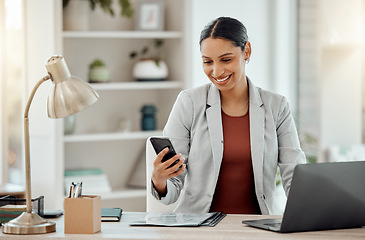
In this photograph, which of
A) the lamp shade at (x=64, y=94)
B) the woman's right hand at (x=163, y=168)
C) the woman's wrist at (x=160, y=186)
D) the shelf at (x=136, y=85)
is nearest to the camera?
the lamp shade at (x=64, y=94)

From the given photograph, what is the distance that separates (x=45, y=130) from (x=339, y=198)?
243 centimetres

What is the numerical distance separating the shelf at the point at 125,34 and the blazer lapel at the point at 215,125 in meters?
1.66

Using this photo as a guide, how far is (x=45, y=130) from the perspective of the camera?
3969mm

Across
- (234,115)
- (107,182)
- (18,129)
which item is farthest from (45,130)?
(234,115)

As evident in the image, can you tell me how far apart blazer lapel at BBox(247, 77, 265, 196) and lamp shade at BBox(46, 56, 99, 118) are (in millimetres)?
888

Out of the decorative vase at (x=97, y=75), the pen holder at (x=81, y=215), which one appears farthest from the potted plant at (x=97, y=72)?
the pen holder at (x=81, y=215)

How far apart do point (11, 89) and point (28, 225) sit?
233 centimetres

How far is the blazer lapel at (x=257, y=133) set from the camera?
2529mm

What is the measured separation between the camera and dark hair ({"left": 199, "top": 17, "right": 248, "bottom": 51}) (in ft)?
8.15

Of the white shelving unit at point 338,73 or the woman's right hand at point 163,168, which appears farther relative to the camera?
the white shelving unit at point 338,73

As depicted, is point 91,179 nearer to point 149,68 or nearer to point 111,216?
point 149,68

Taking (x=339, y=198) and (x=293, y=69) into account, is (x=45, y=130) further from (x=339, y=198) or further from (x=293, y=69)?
(x=339, y=198)

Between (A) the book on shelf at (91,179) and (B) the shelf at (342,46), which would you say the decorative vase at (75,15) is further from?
(B) the shelf at (342,46)

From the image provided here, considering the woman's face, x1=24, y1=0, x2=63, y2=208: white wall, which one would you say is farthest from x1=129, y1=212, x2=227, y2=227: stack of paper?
x1=24, y1=0, x2=63, y2=208: white wall
